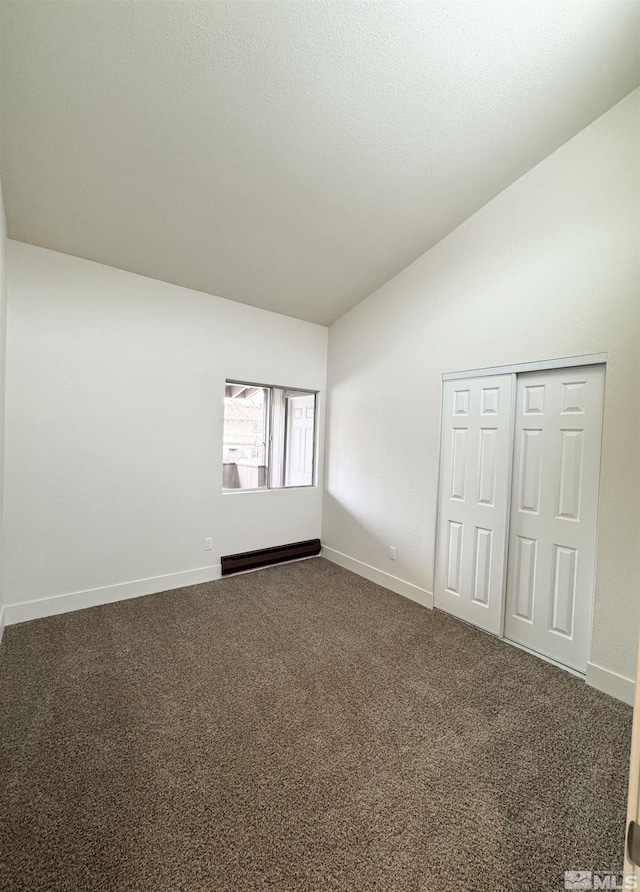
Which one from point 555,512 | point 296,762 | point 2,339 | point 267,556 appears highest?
point 2,339

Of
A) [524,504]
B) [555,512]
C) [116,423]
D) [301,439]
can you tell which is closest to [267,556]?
[301,439]

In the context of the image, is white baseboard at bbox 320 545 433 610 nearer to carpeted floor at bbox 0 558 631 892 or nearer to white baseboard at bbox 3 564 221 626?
carpeted floor at bbox 0 558 631 892

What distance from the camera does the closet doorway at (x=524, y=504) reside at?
2303 millimetres

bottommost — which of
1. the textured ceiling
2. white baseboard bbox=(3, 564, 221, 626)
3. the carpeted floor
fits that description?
the carpeted floor

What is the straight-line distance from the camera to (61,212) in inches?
94.2

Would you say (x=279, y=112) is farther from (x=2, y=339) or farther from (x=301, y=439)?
(x=301, y=439)

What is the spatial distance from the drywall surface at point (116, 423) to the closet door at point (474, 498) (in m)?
1.92

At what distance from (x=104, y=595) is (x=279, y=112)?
11.8 feet

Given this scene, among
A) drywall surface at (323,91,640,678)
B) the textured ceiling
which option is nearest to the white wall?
the textured ceiling

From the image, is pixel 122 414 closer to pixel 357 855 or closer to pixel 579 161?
pixel 357 855

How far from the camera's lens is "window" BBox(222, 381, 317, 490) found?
3.93 m

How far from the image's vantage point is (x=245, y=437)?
159 inches

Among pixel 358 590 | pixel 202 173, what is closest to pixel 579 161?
pixel 202 173

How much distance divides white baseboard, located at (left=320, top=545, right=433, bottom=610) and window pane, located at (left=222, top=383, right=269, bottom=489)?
1181mm
